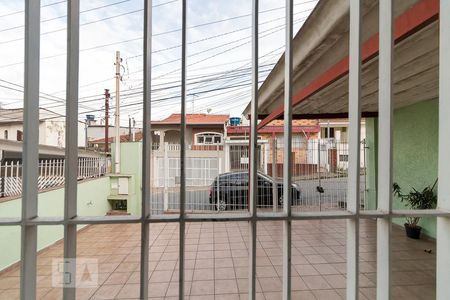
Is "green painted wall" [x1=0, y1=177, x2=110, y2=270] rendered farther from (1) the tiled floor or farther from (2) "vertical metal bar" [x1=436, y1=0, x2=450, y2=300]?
(2) "vertical metal bar" [x1=436, y1=0, x2=450, y2=300]

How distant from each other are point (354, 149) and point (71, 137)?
37.2 inches

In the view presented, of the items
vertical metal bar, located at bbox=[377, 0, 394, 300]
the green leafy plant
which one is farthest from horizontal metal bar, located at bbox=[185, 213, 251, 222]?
the green leafy plant

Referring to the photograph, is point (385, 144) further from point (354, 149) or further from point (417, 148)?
point (417, 148)

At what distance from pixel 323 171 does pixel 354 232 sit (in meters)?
6.58

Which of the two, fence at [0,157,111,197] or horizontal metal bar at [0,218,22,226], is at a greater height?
horizontal metal bar at [0,218,22,226]

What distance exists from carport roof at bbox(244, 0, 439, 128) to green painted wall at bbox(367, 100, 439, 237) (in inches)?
12.1

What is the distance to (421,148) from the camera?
5160mm

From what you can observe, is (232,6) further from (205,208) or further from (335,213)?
(205,208)

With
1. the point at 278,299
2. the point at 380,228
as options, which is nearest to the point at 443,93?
the point at 380,228

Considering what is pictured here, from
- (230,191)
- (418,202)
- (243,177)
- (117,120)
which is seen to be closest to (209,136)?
(117,120)

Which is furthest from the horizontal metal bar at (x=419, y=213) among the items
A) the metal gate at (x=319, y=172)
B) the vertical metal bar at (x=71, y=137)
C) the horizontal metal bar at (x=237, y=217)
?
the metal gate at (x=319, y=172)

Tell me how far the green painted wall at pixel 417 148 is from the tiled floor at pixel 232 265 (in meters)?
0.89

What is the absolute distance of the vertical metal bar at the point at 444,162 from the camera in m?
1.02

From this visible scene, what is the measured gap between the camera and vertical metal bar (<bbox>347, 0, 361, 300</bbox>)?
3.28ft
